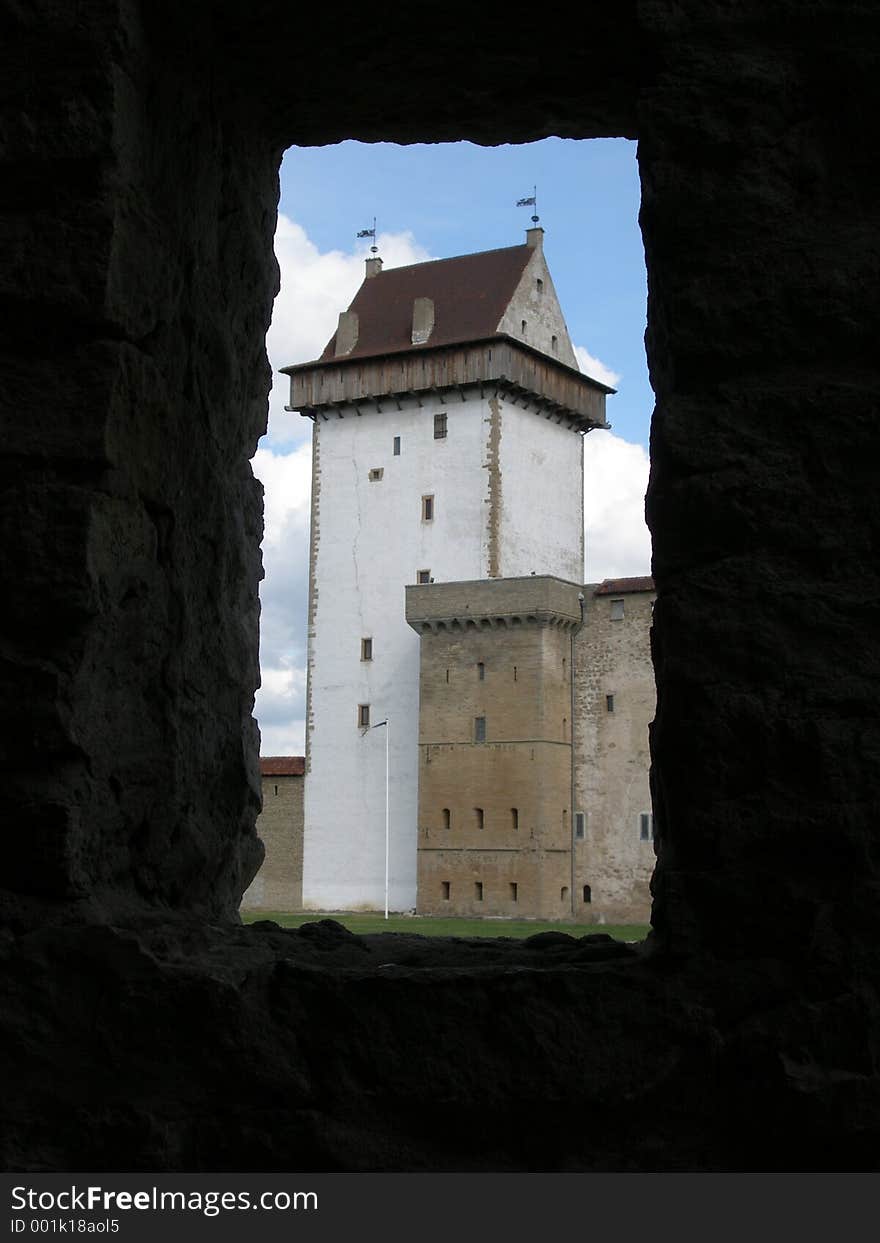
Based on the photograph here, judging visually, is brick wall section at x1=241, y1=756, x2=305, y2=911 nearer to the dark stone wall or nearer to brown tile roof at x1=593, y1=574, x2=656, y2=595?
brown tile roof at x1=593, y1=574, x2=656, y2=595

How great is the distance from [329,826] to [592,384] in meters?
13.1

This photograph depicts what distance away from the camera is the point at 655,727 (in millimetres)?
2234

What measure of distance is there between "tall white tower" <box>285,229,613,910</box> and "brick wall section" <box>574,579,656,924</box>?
365cm

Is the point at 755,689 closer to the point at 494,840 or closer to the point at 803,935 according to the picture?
the point at 803,935

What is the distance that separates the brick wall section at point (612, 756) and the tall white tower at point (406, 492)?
144 inches

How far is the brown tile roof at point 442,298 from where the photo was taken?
37.8m

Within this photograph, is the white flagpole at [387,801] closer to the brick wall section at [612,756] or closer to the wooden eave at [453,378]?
the brick wall section at [612,756]

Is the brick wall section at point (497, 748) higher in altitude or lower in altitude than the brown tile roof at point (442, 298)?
lower

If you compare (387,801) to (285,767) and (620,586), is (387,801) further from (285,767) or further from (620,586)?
(620,586)

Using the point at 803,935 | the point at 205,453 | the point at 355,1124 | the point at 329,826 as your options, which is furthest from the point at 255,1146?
the point at 329,826

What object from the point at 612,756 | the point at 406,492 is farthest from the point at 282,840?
the point at 612,756

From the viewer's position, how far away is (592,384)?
131 ft

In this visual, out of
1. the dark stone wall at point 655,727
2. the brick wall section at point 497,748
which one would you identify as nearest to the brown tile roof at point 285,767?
the brick wall section at point 497,748

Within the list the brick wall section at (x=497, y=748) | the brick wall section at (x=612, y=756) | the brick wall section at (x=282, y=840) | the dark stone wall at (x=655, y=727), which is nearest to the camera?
the dark stone wall at (x=655, y=727)
